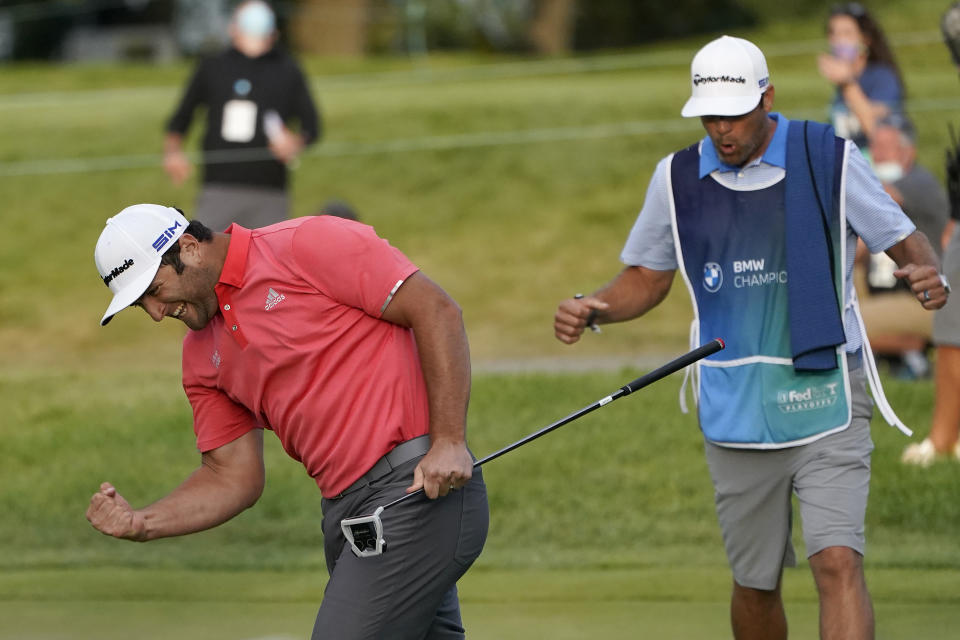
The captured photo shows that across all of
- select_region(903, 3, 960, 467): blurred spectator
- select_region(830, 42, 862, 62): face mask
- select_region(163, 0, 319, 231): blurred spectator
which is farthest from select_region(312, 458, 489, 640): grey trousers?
select_region(163, 0, 319, 231): blurred spectator

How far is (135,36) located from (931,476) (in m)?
38.8

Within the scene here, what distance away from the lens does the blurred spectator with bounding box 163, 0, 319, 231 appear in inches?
426

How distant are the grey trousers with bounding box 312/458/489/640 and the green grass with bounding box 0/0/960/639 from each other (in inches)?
72.0

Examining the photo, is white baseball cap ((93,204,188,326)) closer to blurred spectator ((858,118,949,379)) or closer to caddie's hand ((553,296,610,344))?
caddie's hand ((553,296,610,344))

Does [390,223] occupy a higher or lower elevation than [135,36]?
higher

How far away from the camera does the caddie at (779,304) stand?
4.80m

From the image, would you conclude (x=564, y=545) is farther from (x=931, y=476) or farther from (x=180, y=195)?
(x=180, y=195)

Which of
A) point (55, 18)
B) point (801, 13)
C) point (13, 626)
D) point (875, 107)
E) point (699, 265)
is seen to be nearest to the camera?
point (699, 265)

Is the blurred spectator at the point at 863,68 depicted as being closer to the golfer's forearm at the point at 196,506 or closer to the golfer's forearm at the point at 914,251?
the golfer's forearm at the point at 914,251

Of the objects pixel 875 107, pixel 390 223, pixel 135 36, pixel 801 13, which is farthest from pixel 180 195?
pixel 135 36

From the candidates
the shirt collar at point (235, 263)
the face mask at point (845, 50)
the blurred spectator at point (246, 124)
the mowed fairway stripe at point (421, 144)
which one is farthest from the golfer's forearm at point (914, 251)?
the mowed fairway stripe at point (421, 144)

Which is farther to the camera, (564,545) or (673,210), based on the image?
(564,545)

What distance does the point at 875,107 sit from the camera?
1006cm

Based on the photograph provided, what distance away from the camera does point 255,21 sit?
10.9 meters
